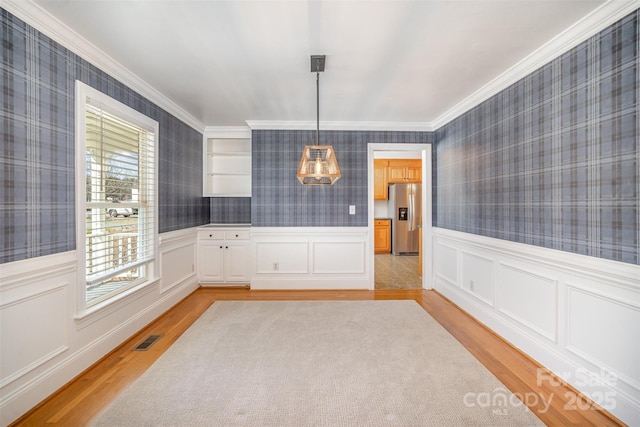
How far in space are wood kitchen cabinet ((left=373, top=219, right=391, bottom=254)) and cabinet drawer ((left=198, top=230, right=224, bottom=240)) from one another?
437 centimetres

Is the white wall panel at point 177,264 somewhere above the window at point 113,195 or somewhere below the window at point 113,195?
below

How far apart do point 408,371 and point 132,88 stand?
3504 mm

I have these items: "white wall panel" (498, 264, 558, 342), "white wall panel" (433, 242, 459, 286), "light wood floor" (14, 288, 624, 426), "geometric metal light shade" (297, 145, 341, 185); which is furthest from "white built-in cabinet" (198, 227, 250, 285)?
"white wall panel" (498, 264, 558, 342)

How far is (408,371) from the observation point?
212 cm

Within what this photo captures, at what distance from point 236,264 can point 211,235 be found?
1.90ft

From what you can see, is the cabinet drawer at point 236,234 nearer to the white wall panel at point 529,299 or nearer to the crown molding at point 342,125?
the crown molding at point 342,125

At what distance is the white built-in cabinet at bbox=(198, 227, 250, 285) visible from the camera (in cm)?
431

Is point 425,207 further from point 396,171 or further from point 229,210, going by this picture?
point 396,171

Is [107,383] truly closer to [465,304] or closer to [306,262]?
[306,262]

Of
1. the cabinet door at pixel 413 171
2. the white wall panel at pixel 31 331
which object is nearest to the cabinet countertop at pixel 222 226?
the white wall panel at pixel 31 331

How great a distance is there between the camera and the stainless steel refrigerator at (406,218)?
715cm

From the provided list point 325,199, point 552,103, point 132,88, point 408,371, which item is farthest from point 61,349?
point 552,103

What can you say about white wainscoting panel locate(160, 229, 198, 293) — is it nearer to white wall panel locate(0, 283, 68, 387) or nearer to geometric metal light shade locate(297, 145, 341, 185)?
white wall panel locate(0, 283, 68, 387)

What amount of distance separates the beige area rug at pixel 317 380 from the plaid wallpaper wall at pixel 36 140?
1196mm
